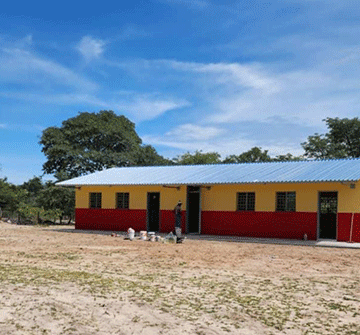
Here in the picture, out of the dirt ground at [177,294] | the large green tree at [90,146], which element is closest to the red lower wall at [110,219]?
the dirt ground at [177,294]

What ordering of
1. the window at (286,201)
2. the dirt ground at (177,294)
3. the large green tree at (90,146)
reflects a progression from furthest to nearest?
1. the large green tree at (90,146)
2. the window at (286,201)
3. the dirt ground at (177,294)

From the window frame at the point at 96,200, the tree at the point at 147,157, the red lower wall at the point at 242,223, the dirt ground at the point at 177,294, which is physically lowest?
the dirt ground at the point at 177,294

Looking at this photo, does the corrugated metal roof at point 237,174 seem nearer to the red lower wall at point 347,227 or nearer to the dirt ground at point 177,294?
the red lower wall at point 347,227

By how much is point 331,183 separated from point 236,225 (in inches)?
189

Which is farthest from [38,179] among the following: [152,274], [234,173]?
[152,274]

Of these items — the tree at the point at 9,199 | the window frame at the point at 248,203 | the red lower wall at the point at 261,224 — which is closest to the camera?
the red lower wall at the point at 261,224

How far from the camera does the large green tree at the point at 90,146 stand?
44.5 meters

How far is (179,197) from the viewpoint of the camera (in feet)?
82.0

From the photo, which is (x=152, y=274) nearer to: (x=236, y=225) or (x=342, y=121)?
(x=236, y=225)

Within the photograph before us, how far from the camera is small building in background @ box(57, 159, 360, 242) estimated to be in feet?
68.6

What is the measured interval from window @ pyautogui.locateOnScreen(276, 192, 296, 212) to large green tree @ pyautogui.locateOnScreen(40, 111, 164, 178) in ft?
78.9

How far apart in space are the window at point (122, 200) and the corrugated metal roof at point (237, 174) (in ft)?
2.61

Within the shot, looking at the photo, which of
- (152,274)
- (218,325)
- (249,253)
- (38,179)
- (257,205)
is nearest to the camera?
(218,325)

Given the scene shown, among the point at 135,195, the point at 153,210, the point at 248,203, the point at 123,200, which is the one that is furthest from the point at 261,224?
the point at 123,200
